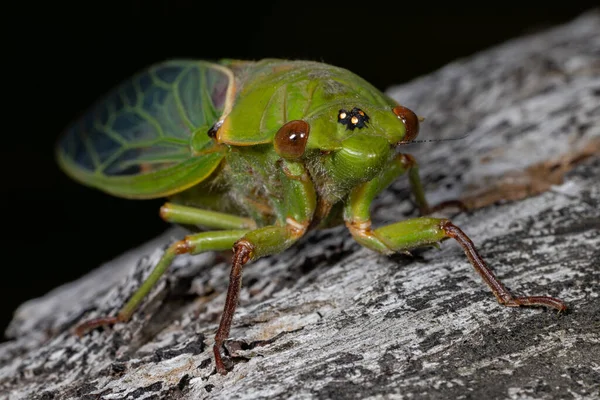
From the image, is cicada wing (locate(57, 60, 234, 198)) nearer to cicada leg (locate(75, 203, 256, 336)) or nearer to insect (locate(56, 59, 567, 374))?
insect (locate(56, 59, 567, 374))

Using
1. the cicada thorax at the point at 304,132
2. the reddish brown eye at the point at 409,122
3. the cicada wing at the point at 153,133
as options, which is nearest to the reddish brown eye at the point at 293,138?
the cicada thorax at the point at 304,132

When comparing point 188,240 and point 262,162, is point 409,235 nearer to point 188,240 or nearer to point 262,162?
A: point 262,162

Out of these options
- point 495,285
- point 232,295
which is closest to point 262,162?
point 232,295

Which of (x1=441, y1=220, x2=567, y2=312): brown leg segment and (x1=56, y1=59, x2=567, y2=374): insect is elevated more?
(x1=56, y1=59, x2=567, y2=374): insect

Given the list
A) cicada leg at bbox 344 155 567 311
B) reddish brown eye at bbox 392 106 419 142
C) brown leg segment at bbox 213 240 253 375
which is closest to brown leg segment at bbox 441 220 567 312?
cicada leg at bbox 344 155 567 311

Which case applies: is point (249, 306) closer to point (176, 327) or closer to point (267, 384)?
point (176, 327)
